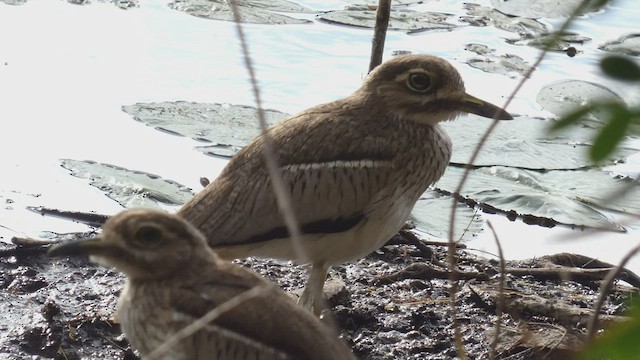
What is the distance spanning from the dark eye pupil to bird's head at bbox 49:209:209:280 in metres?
1.53

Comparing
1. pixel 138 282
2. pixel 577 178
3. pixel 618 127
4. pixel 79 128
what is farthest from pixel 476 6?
pixel 618 127

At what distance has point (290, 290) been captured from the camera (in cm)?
507

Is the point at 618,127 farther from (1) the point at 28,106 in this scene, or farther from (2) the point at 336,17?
(2) the point at 336,17

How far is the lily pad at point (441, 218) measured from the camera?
18.3ft

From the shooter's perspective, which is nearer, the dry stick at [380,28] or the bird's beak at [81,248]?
the bird's beak at [81,248]

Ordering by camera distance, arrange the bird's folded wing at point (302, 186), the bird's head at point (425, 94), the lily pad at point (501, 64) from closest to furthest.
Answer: the bird's folded wing at point (302, 186) → the bird's head at point (425, 94) → the lily pad at point (501, 64)

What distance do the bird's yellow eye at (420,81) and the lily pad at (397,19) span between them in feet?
10.4

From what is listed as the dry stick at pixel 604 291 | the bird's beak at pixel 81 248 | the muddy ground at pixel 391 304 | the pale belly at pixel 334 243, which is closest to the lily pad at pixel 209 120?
the muddy ground at pixel 391 304

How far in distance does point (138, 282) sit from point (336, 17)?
15.6ft

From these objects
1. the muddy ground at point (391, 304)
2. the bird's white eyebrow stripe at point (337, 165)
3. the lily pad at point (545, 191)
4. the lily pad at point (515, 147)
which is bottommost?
the muddy ground at point (391, 304)

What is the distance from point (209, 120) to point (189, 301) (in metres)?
3.03

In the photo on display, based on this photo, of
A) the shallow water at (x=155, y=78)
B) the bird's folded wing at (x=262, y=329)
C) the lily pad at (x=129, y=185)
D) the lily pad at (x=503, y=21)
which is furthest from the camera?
the lily pad at (x=503, y=21)

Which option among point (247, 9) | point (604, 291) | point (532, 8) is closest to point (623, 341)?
point (604, 291)

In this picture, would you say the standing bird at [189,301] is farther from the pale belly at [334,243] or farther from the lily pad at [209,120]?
the lily pad at [209,120]
